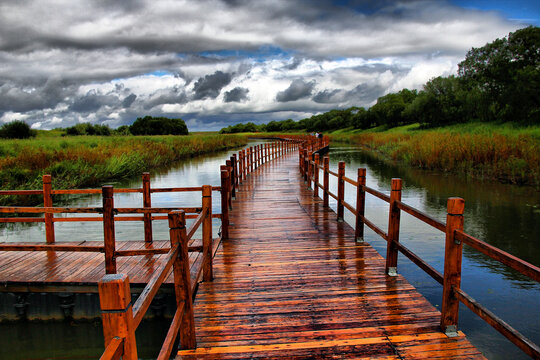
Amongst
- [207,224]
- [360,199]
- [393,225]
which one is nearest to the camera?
[207,224]

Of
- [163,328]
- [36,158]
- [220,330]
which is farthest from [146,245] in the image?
[36,158]

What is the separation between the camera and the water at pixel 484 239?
17.5ft

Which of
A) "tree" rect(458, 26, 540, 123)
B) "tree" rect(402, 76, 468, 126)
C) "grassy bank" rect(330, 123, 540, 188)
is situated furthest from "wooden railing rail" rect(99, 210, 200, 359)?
"tree" rect(402, 76, 468, 126)

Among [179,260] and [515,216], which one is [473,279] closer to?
[515,216]

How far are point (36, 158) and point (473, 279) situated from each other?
A: 15012mm

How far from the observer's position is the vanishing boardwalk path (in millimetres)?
3152

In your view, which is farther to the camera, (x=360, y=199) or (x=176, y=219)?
(x=360, y=199)

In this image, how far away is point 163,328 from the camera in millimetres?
5203

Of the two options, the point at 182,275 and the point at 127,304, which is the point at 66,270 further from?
the point at 127,304

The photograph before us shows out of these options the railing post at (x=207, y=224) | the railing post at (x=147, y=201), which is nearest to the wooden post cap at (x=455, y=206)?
the railing post at (x=207, y=224)

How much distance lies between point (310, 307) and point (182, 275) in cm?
147

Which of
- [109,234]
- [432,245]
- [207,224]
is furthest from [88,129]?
[207,224]

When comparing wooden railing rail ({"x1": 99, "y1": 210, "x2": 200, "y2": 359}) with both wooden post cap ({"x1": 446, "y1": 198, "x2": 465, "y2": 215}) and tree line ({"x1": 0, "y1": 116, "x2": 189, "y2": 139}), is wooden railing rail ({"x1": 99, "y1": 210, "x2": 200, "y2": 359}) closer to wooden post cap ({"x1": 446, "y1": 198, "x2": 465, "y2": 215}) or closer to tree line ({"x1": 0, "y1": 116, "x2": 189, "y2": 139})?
wooden post cap ({"x1": 446, "y1": 198, "x2": 465, "y2": 215})

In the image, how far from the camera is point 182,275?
3.00 metres
